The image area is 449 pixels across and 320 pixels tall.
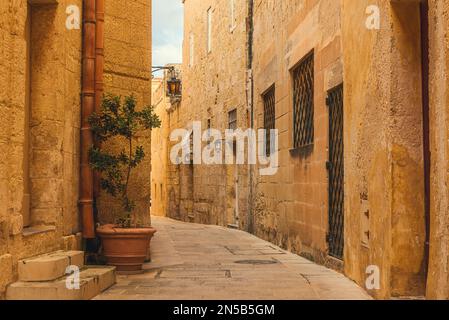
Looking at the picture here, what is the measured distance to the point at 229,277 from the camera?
22.3ft

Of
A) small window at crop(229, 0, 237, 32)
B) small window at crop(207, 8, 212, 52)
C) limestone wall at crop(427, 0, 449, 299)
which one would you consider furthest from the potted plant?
small window at crop(207, 8, 212, 52)

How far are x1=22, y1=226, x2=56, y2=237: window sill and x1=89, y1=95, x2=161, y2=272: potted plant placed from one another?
95cm

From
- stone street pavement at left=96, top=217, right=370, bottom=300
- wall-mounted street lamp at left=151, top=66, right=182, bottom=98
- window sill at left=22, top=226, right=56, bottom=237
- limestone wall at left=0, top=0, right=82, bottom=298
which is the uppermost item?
wall-mounted street lamp at left=151, top=66, right=182, bottom=98

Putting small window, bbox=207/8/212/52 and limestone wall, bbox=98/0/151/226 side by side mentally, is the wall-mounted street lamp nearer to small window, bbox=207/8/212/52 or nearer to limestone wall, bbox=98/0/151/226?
small window, bbox=207/8/212/52

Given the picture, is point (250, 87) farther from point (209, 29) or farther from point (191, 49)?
point (191, 49)

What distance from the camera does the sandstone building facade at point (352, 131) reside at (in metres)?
5.07

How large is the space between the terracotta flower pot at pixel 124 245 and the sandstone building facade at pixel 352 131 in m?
2.23

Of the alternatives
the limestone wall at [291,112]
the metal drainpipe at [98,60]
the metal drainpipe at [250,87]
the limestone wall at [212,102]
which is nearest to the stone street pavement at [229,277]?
the limestone wall at [291,112]

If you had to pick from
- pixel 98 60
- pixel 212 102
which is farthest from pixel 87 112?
pixel 212 102

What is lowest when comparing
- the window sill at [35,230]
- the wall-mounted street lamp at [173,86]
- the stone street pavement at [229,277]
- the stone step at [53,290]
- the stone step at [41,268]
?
the stone street pavement at [229,277]

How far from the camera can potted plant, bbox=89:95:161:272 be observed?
22.7 feet

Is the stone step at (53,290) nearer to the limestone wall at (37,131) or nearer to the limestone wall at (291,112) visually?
the limestone wall at (37,131)
